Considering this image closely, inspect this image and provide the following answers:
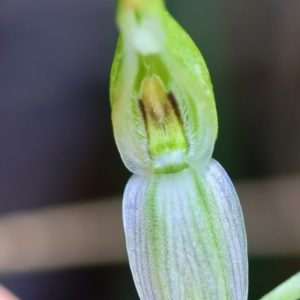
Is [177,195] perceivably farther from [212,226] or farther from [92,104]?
[92,104]

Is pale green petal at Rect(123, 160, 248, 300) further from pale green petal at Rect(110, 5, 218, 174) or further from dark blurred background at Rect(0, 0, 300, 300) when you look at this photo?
dark blurred background at Rect(0, 0, 300, 300)

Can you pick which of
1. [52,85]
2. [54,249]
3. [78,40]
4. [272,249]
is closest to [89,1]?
[78,40]

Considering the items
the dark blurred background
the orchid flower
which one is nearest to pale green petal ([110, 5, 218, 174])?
the orchid flower

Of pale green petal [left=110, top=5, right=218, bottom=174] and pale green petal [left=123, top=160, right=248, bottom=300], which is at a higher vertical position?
pale green petal [left=110, top=5, right=218, bottom=174]

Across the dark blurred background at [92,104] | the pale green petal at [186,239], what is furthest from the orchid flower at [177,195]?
the dark blurred background at [92,104]

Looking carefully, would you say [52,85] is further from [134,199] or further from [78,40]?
[134,199]

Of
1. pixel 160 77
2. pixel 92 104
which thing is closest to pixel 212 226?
pixel 160 77
